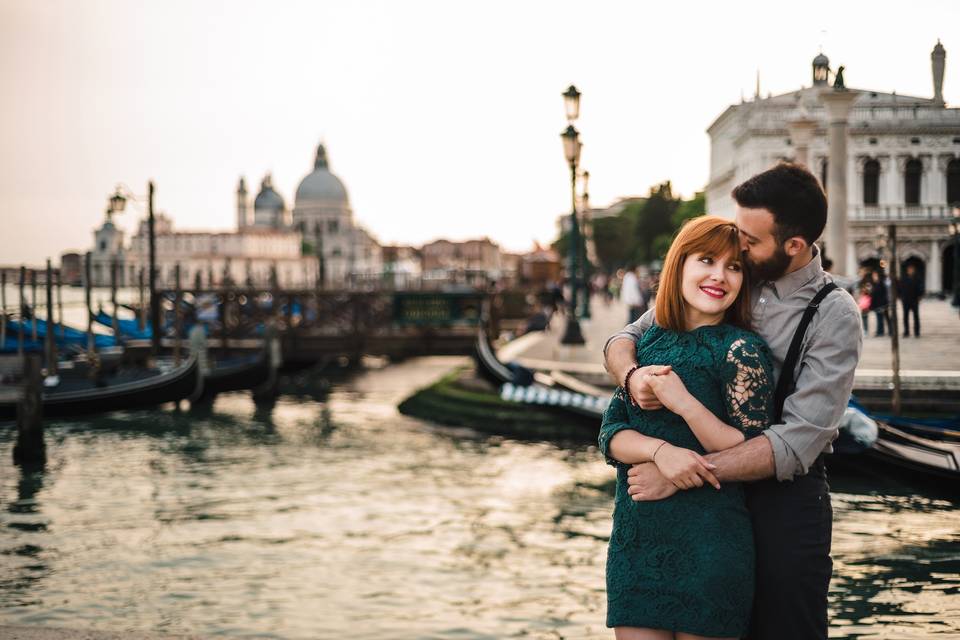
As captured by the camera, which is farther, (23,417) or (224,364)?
(224,364)

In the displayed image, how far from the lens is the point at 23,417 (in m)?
10.0

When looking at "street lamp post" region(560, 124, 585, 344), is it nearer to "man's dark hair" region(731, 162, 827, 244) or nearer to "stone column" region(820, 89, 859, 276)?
"stone column" region(820, 89, 859, 276)

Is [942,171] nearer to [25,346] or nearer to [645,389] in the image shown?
[645,389]

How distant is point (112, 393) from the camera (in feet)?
44.7

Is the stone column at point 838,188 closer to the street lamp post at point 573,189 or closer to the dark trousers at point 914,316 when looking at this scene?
the dark trousers at point 914,316

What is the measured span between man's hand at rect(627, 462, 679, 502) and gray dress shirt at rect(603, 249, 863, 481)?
19 centimetres

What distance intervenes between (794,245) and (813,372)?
0.24 metres

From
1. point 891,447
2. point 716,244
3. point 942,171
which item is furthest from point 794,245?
point 942,171

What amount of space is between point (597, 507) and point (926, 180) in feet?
23.4

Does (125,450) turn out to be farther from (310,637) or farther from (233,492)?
(310,637)

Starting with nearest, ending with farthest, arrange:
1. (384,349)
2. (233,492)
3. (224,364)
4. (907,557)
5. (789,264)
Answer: (789,264), (907,557), (233,492), (224,364), (384,349)

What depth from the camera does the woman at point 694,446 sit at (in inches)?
75.0

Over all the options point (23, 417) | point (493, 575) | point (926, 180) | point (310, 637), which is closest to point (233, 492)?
point (23, 417)

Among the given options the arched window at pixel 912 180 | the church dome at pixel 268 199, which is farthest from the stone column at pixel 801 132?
the church dome at pixel 268 199
